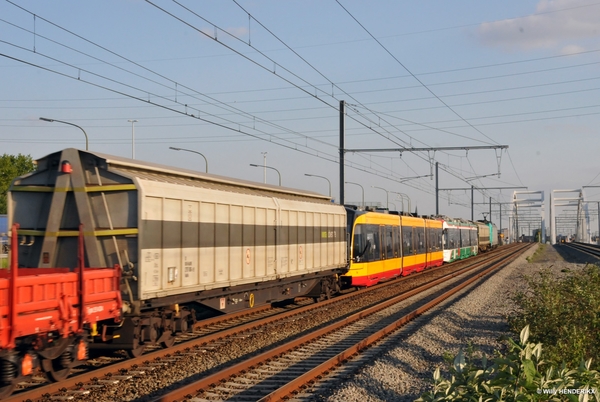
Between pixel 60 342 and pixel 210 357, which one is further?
pixel 210 357

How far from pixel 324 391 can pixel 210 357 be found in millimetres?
3264

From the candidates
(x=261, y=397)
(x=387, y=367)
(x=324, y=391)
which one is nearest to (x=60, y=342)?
(x=261, y=397)

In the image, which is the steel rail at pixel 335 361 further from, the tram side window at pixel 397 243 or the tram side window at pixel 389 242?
the tram side window at pixel 397 243

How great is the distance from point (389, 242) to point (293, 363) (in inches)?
697

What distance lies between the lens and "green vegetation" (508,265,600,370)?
31.9 ft

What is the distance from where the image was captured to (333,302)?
22031 mm

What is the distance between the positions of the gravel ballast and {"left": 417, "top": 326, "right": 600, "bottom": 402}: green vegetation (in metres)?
0.97

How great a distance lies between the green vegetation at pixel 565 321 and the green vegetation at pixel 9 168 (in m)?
67.8

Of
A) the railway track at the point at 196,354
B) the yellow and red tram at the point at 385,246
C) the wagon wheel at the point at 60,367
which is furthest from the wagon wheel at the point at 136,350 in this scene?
the yellow and red tram at the point at 385,246

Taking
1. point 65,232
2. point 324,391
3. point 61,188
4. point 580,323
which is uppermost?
point 61,188

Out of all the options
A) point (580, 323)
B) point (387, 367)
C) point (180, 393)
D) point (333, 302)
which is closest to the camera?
point (180, 393)

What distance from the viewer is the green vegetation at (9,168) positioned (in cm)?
7315

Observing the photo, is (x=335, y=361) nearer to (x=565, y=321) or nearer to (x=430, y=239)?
(x=565, y=321)

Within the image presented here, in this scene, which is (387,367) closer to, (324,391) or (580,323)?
(324,391)
